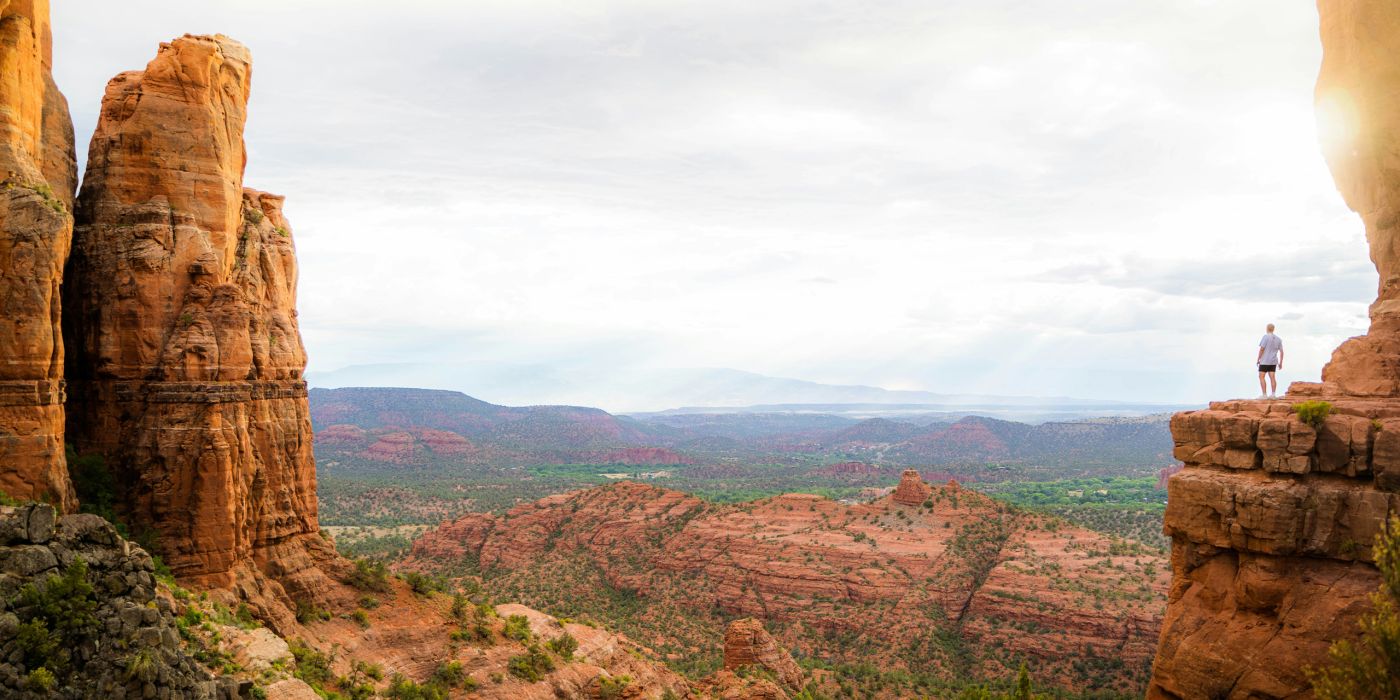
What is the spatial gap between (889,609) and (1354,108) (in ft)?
181

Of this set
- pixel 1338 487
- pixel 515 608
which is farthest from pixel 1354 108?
pixel 515 608

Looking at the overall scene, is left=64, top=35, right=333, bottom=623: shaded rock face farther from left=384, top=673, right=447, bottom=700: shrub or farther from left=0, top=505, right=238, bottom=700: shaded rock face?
left=0, top=505, right=238, bottom=700: shaded rock face

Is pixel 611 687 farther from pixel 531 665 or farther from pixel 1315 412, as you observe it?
pixel 1315 412

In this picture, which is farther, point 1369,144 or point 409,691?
point 409,691

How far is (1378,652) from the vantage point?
1561cm

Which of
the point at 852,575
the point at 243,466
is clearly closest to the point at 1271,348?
the point at 243,466

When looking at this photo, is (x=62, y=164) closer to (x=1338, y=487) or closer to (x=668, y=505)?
(x=1338, y=487)

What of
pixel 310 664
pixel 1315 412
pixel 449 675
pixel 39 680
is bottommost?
pixel 449 675

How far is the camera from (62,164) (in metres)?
26.2

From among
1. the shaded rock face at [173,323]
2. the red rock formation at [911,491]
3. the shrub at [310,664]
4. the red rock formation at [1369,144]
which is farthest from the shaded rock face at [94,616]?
the red rock formation at [911,491]

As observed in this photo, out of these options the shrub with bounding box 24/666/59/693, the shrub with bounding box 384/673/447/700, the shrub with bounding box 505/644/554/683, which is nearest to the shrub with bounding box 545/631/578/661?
the shrub with bounding box 505/644/554/683

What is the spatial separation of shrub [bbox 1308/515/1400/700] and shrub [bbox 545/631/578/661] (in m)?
28.1

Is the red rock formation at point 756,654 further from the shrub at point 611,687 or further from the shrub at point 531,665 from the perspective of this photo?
the shrub at point 531,665

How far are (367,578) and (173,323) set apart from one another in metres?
12.5
